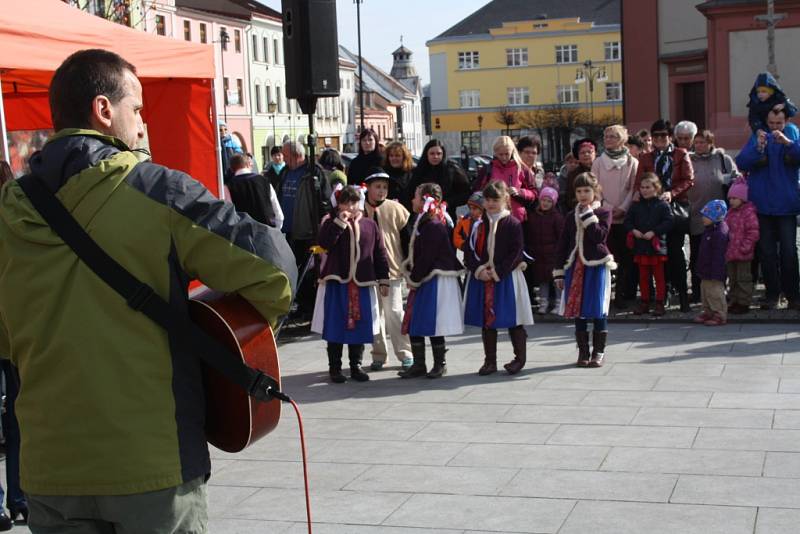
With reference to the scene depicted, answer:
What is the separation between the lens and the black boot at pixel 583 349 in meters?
9.53

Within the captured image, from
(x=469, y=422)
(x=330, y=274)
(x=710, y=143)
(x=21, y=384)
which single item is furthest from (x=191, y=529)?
(x=710, y=143)

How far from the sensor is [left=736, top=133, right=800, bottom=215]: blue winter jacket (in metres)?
11.5

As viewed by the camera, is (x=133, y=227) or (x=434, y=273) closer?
(x=133, y=227)

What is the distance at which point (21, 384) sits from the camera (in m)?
3.06

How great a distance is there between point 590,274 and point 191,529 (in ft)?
22.8

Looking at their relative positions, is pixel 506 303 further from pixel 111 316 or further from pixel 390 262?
pixel 111 316

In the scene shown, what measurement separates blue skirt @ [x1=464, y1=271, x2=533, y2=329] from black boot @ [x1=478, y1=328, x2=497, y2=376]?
9 cm

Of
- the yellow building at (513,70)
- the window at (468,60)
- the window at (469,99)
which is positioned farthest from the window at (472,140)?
the window at (468,60)

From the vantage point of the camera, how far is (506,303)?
9.37 metres

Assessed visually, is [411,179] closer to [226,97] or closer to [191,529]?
[191,529]

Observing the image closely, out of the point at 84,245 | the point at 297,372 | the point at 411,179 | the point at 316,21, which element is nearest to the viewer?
the point at 84,245

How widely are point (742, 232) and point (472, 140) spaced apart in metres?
95.3

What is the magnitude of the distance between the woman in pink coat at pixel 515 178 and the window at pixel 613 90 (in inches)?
3664

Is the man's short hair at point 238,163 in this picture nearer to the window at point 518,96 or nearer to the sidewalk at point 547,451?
the sidewalk at point 547,451
